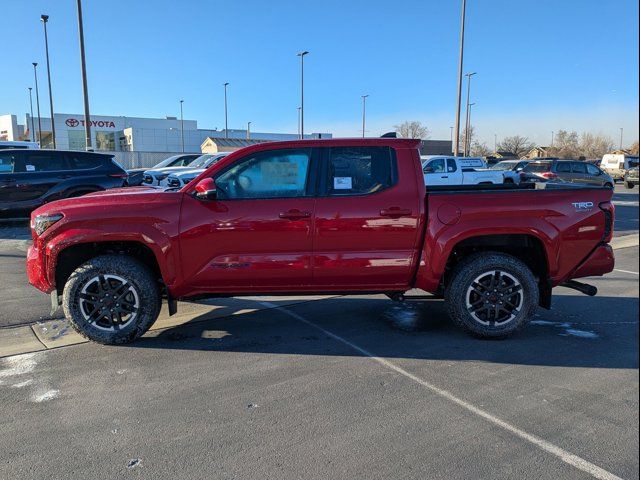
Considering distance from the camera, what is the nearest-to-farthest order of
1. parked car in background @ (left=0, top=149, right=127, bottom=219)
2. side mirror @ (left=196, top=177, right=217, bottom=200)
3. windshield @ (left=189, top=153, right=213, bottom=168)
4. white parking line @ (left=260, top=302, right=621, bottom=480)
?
white parking line @ (left=260, top=302, right=621, bottom=480) < side mirror @ (left=196, top=177, right=217, bottom=200) < parked car in background @ (left=0, top=149, right=127, bottom=219) < windshield @ (left=189, top=153, right=213, bottom=168)

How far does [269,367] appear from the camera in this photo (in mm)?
4230

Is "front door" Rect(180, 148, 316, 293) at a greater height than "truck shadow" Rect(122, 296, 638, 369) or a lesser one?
greater

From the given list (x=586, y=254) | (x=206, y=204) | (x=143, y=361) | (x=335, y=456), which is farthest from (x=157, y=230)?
(x=586, y=254)

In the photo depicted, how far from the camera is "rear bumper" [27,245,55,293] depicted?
4551 mm

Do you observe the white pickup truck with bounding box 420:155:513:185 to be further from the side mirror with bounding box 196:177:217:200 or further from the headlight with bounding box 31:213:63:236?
the headlight with bounding box 31:213:63:236

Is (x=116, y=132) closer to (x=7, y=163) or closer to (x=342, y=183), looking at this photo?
(x=7, y=163)

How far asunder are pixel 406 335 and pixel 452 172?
14.9 m

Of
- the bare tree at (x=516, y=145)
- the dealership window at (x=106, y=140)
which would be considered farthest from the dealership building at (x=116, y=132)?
the bare tree at (x=516, y=145)

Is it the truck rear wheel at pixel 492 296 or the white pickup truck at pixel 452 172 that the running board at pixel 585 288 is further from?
the white pickup truck at pixel 452 172

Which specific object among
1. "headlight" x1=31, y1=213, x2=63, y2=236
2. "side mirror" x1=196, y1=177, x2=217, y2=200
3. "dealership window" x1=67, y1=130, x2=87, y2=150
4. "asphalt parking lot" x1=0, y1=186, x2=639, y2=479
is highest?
"dealership window" x1=67, y1=130, x2=87, y2=150

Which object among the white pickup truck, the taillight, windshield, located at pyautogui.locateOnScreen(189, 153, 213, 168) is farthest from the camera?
windshield, located at pyautogui.locateOnScreen(189, 153, 213, 168)

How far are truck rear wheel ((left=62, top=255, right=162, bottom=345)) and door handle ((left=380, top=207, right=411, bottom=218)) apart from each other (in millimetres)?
2235

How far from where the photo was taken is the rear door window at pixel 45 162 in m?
11.2

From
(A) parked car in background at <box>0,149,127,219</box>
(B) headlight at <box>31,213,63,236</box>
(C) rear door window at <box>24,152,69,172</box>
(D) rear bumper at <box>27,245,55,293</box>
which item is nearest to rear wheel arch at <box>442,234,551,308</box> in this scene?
(B) headlight at <box>31,213,63,236</box>
